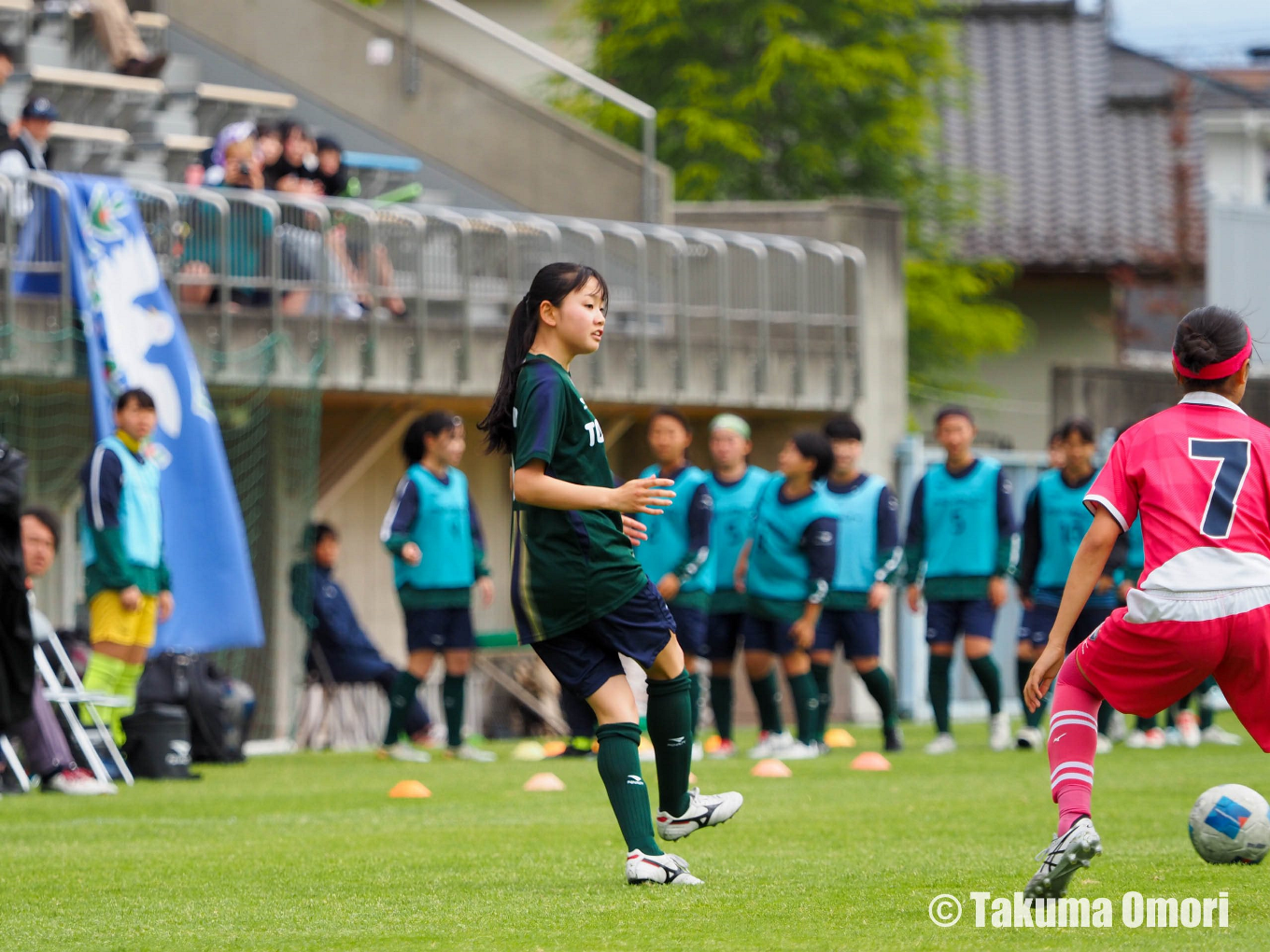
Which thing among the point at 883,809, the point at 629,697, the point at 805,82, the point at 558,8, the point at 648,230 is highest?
the point at 558,8

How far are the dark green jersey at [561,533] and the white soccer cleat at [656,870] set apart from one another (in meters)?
0.77

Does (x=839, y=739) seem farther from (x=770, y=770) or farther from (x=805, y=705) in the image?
(x=770, y=770)

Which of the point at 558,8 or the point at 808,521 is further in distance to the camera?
the point at 558,8

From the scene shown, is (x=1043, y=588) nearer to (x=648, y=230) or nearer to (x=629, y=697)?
(x=648, y=230)

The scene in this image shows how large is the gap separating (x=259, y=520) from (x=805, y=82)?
14.8 m

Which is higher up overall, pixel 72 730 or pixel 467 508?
pixel 467 508

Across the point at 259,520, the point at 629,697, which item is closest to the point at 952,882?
the point at 629,697

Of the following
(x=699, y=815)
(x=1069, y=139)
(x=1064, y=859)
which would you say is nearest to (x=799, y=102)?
(x=1069, y=139)

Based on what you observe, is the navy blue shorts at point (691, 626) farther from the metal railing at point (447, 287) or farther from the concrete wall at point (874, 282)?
the concrete wall at point (874, 282)

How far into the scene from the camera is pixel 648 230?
19141 millimetres

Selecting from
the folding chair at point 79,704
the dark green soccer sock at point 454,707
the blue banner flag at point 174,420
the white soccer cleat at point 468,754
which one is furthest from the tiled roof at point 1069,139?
the folding chair at point 79,704

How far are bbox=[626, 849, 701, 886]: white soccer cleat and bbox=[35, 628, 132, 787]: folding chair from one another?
5558 mm

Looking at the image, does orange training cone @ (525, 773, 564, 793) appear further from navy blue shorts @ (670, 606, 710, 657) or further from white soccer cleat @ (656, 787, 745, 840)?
white soccer cleat @ (656, 787, 745, 840)

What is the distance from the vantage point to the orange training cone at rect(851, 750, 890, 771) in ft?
40.8
